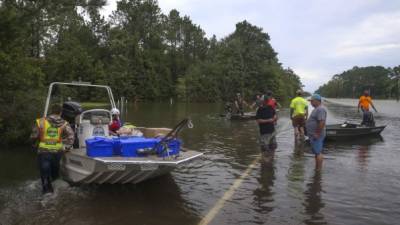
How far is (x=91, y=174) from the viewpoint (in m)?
8.21

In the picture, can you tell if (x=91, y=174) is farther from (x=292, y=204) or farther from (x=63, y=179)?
(x=292, y=204)

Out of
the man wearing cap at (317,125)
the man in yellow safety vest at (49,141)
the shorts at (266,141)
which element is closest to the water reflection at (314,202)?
the man wearing cap at (317,125)

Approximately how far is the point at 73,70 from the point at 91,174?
5892cm

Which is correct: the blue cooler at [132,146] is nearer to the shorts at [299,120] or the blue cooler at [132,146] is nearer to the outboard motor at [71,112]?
the outboard motor at [71,112]

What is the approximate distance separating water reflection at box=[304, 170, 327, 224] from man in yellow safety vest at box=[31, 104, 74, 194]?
16.4 ft

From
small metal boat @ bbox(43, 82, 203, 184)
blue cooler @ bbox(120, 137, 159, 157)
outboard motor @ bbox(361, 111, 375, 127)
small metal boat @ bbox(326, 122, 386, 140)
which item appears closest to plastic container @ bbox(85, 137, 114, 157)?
small metal boat @ bbox(43, 82, 203, 184)

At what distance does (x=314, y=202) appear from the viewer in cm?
801

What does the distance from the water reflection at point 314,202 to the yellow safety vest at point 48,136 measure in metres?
5.02

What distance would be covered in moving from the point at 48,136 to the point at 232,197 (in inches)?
152

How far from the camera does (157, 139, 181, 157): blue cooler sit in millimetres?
8469

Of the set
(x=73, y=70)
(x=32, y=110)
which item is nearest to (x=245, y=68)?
(x=73, y=70)

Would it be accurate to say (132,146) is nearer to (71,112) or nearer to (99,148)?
(99,148)

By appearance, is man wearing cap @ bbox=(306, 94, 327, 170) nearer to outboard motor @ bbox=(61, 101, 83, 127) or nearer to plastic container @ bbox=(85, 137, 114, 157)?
plastic container @ bbox=(85, 137, 114, 157)

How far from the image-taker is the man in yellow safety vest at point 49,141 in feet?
27.9
